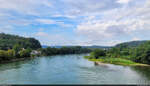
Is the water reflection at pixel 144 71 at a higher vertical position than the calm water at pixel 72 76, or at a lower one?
lower

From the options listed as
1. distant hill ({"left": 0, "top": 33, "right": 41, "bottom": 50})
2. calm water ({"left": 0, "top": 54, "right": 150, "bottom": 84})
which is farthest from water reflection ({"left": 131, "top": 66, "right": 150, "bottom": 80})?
distant hill ({"left": 0, "top": 33, "right": 41, "bottom": 50})

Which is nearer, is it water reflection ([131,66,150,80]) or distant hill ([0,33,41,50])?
water reflection ([131,66,150,80])

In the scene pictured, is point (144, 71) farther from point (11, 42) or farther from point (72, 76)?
point (11, 42)

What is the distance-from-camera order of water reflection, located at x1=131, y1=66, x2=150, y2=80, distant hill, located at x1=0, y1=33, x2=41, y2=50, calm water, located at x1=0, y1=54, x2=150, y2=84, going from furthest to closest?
1. distant hill, located at x1=0, y1=33, x2=41, y2=50
2. water reflection, located at x1=131, y1=66, x2=150, y2=80
3. calm water, located at x1=0, y1=54, x2=150, y2=84

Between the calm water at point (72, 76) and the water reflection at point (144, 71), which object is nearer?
the calm water at point (72, 76)

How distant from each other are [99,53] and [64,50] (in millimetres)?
51159

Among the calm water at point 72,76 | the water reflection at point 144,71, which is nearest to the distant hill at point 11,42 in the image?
the calm water at point 72,76

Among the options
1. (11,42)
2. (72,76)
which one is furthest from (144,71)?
(11,42)

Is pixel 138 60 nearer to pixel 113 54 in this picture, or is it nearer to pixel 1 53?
pixel 113 54

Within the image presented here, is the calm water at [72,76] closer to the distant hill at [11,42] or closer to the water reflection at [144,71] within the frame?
the water reflection at [144,71]

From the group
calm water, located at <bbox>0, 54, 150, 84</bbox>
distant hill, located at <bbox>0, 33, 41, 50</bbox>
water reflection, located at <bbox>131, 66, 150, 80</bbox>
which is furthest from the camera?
distant hill, located at <bbox>0, 33, 41, 50</bbox>

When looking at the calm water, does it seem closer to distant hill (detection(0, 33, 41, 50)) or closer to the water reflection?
the water reflection

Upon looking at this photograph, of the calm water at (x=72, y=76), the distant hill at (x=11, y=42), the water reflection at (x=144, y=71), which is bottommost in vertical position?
the water reflection at (x=144, y=71)

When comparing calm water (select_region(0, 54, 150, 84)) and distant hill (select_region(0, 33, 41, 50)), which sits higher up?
distant hill (select_region(0, 33, 41, 50))
